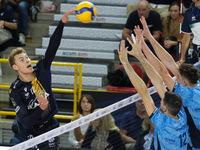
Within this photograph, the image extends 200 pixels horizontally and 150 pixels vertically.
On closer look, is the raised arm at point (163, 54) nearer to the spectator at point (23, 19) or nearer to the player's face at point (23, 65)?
the player's face at point (23, 65)

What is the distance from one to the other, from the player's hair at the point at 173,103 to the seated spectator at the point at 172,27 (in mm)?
3915

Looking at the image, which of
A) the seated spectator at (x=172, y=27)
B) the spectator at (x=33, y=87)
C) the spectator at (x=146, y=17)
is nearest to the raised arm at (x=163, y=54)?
the spectator at (x=33, y=87)

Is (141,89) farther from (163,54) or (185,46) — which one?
(185,46)

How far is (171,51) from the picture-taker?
7.96 metres

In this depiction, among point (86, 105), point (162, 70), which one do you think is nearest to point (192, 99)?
point (162, 70)

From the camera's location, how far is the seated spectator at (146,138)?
594 cm

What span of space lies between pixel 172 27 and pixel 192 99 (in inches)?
162

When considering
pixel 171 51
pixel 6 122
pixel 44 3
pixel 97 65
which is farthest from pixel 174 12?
pixel 6 122

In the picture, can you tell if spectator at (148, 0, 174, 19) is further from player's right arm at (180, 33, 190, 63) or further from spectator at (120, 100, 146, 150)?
spectator at (120, 100, 146, 150)

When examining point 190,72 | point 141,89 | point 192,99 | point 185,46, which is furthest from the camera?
point 185,46

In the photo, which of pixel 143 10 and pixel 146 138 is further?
pixel 143 10

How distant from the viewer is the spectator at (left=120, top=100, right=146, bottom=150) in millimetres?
6255

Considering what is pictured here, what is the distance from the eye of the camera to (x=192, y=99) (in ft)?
15.1

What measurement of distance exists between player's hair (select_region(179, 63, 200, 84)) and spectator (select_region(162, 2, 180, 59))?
342 cm
